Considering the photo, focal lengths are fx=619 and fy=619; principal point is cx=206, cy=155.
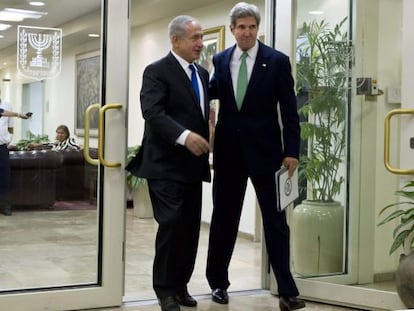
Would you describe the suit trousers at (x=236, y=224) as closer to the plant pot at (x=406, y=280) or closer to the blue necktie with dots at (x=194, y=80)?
the blue necktie with dots at (x=194, y=80)

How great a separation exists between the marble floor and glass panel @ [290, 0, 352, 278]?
38 cm

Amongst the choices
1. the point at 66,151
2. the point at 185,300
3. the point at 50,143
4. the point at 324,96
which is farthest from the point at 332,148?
the point at 50,143

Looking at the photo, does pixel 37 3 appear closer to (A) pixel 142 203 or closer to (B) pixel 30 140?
(B) pixel 30 140

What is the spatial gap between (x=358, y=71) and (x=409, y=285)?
1274mm

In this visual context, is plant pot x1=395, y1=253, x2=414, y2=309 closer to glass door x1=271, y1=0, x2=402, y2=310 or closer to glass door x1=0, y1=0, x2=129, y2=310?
glass door x1=271, y1=0, x2=402, y2=310

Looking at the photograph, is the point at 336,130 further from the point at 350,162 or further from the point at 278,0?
the point at 278,0

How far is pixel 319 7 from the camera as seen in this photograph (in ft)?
11.7

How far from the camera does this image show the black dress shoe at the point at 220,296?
3.28 metres

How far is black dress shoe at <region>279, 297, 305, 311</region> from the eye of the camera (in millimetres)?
3062

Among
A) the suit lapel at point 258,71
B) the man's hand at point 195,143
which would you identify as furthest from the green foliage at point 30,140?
the suit lapel at point 258,71

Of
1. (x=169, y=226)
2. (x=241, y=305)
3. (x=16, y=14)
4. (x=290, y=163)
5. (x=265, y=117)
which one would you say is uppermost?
(x=16, y=14)

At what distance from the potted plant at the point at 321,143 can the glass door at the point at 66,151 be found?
41.7 inches

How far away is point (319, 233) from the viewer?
358 cm

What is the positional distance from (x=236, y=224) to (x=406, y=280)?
37.6 inches
